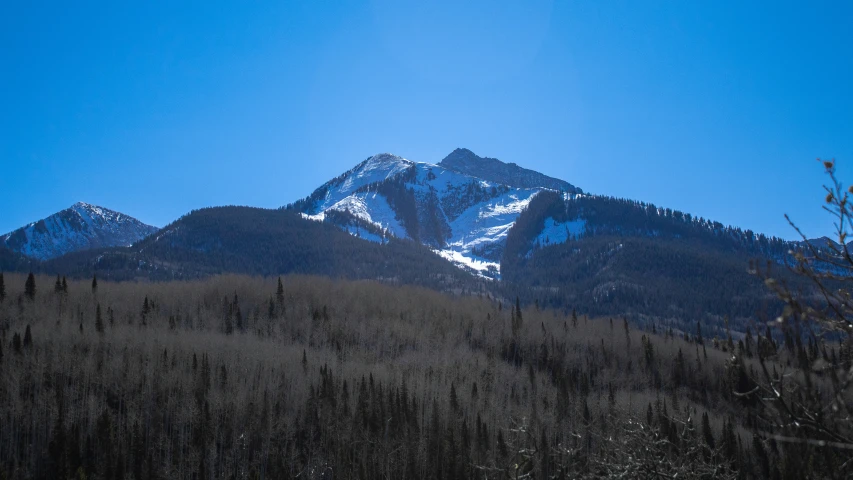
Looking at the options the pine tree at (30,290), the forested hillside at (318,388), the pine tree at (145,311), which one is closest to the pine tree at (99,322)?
the forested hillside at (318,388)

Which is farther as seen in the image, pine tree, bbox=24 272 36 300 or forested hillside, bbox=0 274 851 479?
pine tree, bbox=24 272 36 300

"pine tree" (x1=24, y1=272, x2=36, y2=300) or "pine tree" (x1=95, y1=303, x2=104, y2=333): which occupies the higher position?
"pine tree" (x1=24, y1=272, x2=36, y2=300)

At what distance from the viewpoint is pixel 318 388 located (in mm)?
107188

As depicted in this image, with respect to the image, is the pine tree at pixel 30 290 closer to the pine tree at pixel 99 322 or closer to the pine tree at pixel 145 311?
the pine tree at pixel 99 322

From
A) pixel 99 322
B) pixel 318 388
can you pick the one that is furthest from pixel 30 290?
pixel 318 388

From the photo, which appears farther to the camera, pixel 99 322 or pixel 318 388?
pixel 99 322

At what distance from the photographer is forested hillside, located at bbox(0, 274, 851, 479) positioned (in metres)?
86.1

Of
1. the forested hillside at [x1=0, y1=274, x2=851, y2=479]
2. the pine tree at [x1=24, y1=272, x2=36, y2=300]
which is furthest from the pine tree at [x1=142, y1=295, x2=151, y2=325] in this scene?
the pine tree at [x1=24, y1=272, x2=36, y2=300]

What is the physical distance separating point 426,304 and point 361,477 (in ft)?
329

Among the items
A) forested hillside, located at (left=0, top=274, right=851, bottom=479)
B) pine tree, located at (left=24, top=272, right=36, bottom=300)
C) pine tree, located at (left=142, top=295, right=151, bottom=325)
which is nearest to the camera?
forested hillside, located at (left=0, top=274, right=851, bottom=479)

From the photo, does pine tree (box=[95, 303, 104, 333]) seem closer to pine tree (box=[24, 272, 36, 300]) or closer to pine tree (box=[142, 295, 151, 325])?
pine tree (box=[142, 295, 151, 325])

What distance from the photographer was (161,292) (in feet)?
548

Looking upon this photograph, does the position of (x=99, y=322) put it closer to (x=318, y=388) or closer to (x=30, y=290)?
(x=30, y=290)

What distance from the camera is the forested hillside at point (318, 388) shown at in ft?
283
